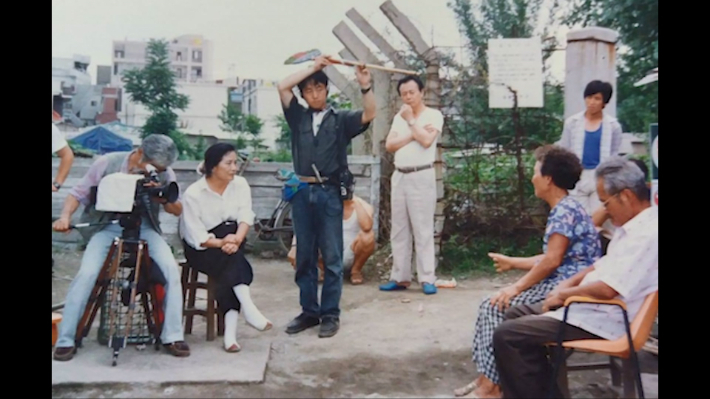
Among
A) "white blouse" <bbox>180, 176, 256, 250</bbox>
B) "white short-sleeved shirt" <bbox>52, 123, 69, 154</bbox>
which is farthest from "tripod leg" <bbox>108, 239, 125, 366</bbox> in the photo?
"white short-sleeved shirt" <bbox>52, 123, 69, 154</bbox>

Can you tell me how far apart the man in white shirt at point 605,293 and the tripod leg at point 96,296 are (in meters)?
2.19

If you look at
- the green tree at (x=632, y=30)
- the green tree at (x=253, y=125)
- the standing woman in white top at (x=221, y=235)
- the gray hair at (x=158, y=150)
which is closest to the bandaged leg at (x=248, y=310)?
the standing woman in white top at (x=221, y=235)

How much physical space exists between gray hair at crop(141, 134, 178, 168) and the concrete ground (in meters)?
1.11

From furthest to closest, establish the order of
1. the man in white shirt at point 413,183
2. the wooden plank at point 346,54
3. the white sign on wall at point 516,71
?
the wooden plank at point 346,54 → the white sign on wall at point 516,71 → the man in white shirt at point 413,183

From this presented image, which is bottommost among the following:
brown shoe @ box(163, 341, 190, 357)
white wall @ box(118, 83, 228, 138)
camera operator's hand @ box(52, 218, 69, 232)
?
brown shoe @ box(163, 341, 190, 357)

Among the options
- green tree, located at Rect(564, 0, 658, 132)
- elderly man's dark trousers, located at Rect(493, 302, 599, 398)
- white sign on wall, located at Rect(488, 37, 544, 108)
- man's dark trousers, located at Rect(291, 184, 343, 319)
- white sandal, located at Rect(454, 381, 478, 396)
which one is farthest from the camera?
green tree, located at Rect(564, 0, 658, 132)

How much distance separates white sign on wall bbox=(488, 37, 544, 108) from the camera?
5.67m

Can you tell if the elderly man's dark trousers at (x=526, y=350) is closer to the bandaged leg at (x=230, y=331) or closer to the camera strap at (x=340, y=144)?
the bandaged leg at (x=230, y=331)

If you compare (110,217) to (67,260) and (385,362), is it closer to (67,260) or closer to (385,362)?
(385,362)

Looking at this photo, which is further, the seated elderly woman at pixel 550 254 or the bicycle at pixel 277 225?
the bicycle at pixel 277 225

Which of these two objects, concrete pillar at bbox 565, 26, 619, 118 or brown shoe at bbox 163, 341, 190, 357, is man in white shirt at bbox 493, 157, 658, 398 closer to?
brown shoe at bbox 163, 341, 190, 357

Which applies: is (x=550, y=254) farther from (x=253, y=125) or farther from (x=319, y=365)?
(x=253, y=125)

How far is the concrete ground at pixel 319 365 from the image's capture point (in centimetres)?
314
